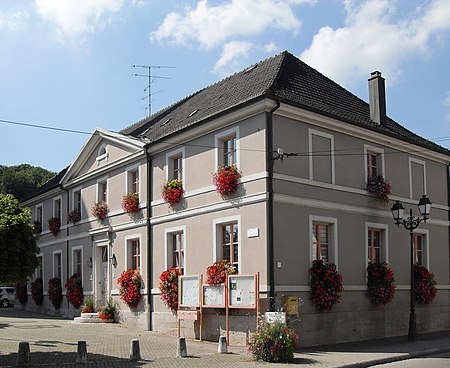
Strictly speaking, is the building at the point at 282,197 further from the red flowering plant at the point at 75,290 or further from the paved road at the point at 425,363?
the paved road at the point at 425,363

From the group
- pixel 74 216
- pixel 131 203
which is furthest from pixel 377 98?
pixel 74 216

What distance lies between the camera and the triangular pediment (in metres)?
23.6

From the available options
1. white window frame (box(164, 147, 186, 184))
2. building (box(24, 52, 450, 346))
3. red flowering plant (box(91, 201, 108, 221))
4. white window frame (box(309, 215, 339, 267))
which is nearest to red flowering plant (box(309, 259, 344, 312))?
building (box(24, 52, 450, 346))

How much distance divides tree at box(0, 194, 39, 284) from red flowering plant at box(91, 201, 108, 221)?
10934 millimetres

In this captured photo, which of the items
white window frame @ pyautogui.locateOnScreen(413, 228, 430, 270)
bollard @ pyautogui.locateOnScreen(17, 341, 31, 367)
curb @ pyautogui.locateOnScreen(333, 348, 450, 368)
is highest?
white window frame @ pyautogui.locateOnScreen(413, 228, 430, 270)

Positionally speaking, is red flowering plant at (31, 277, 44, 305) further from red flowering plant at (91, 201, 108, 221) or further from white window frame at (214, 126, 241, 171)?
white window frame at (214, 126, 241, 171)

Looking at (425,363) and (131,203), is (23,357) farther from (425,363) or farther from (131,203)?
(131,203)

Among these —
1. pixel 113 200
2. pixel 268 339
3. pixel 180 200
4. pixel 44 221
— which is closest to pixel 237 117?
pixel 180 200

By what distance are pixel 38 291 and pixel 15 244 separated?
1843 centimetres

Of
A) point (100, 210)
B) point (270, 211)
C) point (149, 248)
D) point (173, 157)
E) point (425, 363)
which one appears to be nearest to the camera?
point (425, 363)

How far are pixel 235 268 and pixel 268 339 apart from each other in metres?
3.90

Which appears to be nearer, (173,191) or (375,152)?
(173,191)

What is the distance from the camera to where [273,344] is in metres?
14.2

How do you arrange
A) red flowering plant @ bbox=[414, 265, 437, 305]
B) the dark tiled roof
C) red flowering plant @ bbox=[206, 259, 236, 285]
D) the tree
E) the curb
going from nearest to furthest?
the tree → the curb → red flowering plant @ bbox=[206, 259, 236, 285] → the dark tiled roof → red flowering plant @ bbox=[414, 265, 437, 305]
